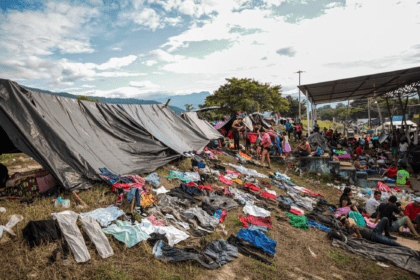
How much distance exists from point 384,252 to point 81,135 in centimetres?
699

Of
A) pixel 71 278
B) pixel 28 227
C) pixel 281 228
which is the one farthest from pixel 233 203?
pixel 28 227

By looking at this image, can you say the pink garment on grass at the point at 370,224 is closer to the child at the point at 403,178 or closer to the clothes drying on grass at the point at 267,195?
the clothes drying on grass at the point at 267,195

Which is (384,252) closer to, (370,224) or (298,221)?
(298,221)

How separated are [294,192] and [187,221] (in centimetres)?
447

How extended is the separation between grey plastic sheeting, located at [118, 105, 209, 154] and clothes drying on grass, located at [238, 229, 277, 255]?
419 cm

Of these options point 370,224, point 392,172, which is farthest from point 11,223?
point 392,172

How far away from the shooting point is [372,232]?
488cm

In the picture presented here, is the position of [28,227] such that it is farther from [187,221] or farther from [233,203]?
[233,203]

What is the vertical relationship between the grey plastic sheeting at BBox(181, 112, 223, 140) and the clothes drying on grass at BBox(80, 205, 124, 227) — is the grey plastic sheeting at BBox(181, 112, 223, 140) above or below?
above

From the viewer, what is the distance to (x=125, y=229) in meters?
3.62

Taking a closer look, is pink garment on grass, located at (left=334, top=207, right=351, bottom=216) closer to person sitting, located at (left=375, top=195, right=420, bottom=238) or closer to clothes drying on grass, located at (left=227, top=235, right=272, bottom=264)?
person sitting, located at (left=375, top=195, right=420, bottom=238)

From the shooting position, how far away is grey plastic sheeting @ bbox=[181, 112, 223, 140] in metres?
11.6

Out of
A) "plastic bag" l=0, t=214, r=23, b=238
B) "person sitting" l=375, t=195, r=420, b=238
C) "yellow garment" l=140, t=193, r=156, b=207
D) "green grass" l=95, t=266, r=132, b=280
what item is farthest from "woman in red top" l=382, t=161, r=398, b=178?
"plastic bag" l=0, t=214, r=23, b=238

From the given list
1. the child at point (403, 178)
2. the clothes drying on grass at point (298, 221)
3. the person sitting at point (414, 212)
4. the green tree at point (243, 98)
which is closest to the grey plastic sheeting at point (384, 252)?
the clothes drying on grass at point (298, 221)
